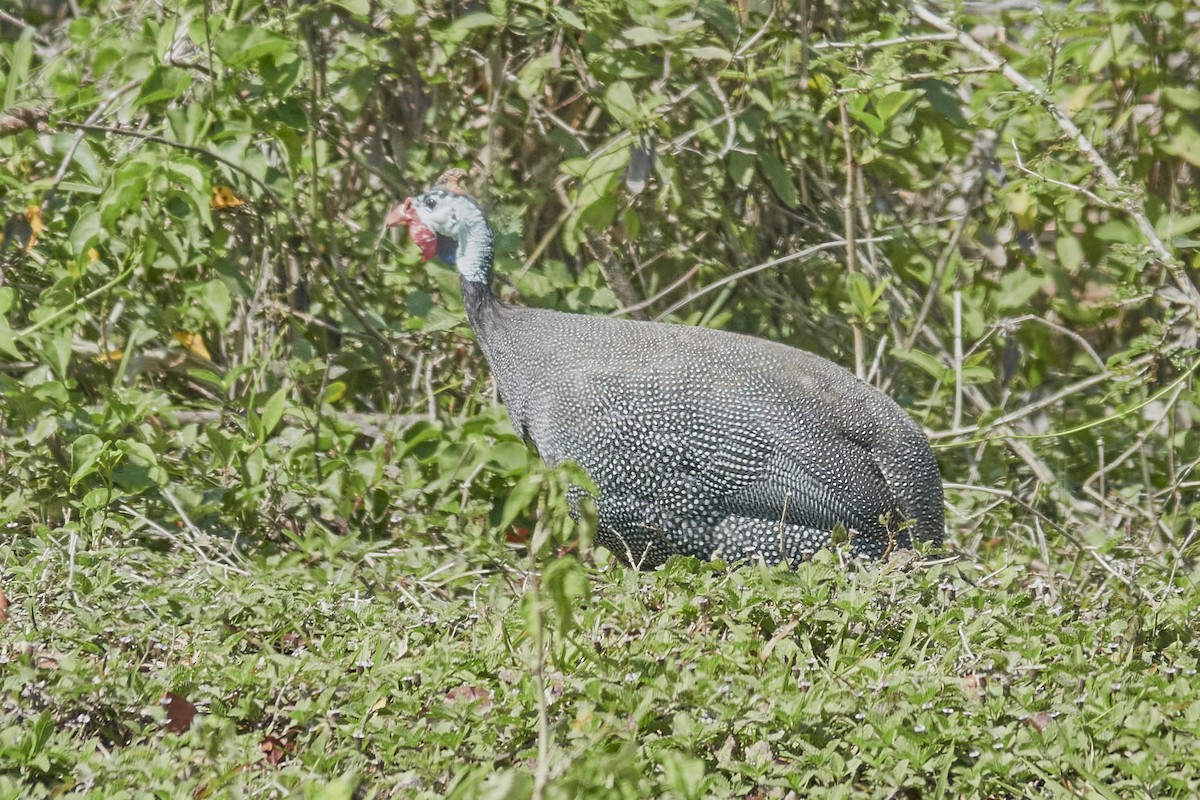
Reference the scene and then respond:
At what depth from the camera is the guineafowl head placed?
12.5 ft

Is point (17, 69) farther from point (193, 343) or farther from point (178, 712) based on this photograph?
point (178, 712)

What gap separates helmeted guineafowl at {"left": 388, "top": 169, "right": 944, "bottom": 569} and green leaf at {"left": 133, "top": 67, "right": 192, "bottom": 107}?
1099mm

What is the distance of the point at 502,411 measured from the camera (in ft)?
13.2

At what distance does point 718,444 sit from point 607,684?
0.98m

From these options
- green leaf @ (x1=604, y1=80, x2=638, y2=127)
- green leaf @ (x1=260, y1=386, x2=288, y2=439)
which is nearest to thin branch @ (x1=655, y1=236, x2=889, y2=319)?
green leaf @ (x1=604, y1=80, x2=638, y2=127)

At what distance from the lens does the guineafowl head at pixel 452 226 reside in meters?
3.80

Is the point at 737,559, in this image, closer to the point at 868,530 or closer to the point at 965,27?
the point at 868,530

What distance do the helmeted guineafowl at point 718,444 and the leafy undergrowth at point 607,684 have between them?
28 cm

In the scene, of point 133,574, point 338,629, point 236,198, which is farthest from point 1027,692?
point 236,198

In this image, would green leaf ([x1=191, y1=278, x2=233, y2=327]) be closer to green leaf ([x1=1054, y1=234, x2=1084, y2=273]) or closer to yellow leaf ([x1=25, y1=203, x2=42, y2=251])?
yellow leaf ([x1=25, y1=203, x2=42, y2=251])

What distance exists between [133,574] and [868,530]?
5.57 feet

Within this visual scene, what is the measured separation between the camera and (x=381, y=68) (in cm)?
446

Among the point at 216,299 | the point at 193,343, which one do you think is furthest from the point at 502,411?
the point at 193,343

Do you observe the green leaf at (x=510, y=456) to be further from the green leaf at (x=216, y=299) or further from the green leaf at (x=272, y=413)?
the green leaf at (x=216, y=299)
